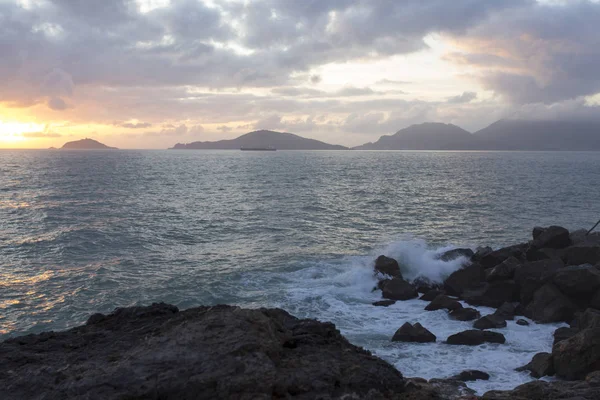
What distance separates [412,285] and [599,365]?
34.4 ft

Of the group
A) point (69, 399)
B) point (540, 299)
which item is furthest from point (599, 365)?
point (69, 399)

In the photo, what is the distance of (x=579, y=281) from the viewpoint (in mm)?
16938

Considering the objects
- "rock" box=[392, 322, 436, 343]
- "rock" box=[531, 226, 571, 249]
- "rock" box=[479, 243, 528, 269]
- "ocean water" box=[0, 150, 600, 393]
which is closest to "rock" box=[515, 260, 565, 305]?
"ocean water" box=[0, 150, 600, 393]

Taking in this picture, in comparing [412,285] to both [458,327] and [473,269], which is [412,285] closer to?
[473,269]

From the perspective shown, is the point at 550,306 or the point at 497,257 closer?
the point at 550,306

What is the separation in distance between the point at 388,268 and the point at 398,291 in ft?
9.23

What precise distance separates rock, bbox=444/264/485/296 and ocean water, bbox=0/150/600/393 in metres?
1.92

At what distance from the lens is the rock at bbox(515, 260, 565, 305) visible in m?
18.2

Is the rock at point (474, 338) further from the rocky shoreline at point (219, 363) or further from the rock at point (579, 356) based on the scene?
the rock at point (579, 356)

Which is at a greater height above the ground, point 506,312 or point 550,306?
point 550,306

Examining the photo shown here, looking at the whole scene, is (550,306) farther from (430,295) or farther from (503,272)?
(430,295)

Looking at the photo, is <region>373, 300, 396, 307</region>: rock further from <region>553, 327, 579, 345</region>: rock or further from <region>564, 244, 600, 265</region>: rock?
<region>564, 244, 600, 265</region>: rock

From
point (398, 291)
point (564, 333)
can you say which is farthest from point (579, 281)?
point (398, 291)

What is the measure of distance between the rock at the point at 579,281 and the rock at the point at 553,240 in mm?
5931
